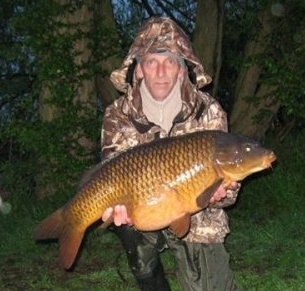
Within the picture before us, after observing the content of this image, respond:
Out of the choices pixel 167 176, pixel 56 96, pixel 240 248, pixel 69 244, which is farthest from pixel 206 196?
pixel 56 96

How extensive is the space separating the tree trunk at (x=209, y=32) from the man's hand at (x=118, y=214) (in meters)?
3.49

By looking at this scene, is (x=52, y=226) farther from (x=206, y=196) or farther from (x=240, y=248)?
(x=240, y=248)

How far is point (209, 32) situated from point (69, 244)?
3655 mm

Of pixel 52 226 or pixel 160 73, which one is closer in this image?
pixel 52 226

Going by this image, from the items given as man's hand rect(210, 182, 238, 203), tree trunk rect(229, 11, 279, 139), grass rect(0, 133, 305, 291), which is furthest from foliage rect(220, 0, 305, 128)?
man's hand rect(210, 182, 238, 203)

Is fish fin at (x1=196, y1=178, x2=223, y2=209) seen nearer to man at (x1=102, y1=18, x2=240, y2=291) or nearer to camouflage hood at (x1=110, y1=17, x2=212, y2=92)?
man at (x1=102, y1=18, x2=240, y2=291)

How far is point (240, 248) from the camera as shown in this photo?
414cm

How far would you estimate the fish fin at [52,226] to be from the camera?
2783mm

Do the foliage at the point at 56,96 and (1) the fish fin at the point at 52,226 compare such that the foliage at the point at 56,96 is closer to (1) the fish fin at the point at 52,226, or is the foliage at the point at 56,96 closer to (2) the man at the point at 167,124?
(2) the man at the point at 167,124

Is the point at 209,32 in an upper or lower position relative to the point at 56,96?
upper

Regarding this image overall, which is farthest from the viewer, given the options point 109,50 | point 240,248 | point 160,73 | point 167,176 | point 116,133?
point 109,50

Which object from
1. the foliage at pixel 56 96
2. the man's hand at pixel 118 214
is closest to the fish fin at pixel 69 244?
the man's hand at pixel 118 214

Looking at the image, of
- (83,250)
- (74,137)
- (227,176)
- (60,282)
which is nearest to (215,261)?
(227,176)

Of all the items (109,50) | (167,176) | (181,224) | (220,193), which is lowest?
(109,50)
